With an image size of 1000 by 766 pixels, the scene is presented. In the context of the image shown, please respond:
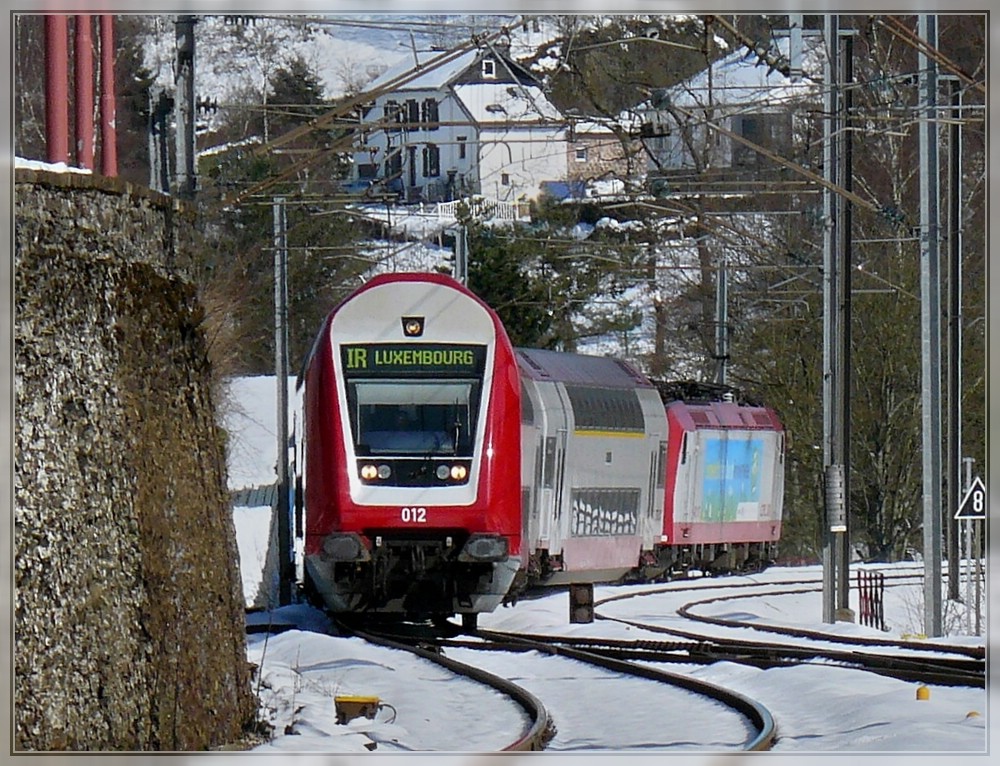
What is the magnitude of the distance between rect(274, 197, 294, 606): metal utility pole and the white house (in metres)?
1.01

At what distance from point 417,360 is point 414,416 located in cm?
40

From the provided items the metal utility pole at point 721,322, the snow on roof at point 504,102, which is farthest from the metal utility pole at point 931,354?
the metal utility pole at point 721,322

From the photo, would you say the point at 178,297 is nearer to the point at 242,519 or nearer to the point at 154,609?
the point at 154,609

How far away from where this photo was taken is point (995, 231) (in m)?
9.92

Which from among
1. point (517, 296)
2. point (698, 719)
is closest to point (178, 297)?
point (698, 719)

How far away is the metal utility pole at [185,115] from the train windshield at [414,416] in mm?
1892

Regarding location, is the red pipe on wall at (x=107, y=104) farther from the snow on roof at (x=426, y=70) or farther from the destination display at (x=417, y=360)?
the destination display at (x=417, y=360)

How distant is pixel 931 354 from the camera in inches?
613

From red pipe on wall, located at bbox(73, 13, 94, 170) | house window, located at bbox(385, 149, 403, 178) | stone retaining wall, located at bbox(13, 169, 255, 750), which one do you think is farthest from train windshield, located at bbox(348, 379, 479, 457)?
stone retaining wall, located at bbox(13, 169, 255, 750)

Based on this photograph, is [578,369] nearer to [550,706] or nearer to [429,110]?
[429,110]

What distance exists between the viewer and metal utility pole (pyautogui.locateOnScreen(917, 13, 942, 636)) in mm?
15594

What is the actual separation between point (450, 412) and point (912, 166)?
9.54 m

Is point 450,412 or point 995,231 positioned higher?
point 995,231

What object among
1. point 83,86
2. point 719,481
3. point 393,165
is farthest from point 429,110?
point 719,481
